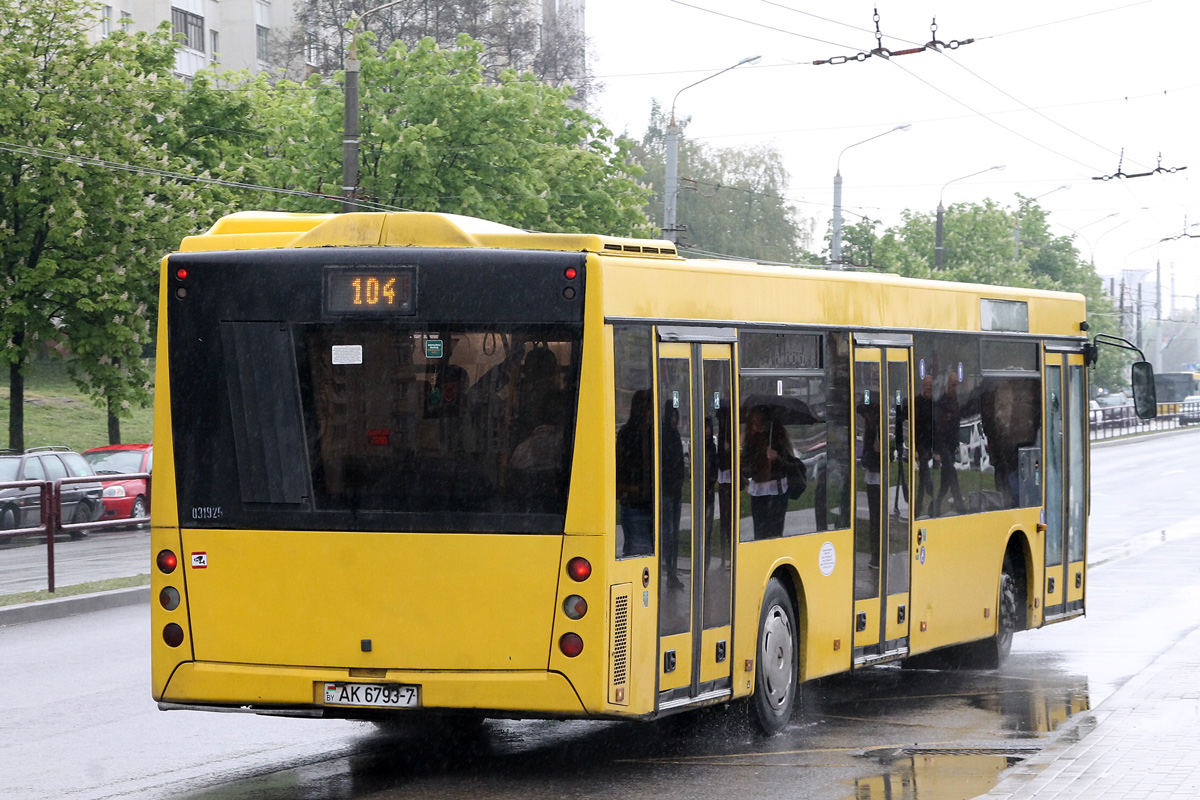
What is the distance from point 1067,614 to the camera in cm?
1410

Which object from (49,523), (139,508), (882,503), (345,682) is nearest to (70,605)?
(49,523)

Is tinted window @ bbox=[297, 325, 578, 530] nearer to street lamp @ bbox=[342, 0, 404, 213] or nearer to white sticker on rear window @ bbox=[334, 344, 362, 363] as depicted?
white sticker on rear window @ bbox=[334, 344, 362, 363]

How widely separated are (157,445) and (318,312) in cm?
103

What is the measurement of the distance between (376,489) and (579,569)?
101 centimetres

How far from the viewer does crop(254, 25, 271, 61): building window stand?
70.8m

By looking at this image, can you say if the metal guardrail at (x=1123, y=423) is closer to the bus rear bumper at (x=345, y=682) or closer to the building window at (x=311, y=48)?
the building window at (x=311, y=48)

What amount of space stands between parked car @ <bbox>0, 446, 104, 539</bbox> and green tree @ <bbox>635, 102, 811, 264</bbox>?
2367 inches

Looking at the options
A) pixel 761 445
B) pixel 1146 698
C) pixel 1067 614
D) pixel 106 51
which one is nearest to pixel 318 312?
pixel 761 445

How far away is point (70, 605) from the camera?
16.0 metres

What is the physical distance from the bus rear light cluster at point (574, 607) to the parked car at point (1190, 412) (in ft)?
288

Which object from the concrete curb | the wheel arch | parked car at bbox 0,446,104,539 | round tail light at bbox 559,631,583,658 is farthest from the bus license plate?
parked car at bbox 0,446,104,539

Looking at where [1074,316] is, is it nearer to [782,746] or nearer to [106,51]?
[782,746]

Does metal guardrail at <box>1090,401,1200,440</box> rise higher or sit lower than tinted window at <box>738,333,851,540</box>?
lower

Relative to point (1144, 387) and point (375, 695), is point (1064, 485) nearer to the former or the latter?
point (1144, 387)
